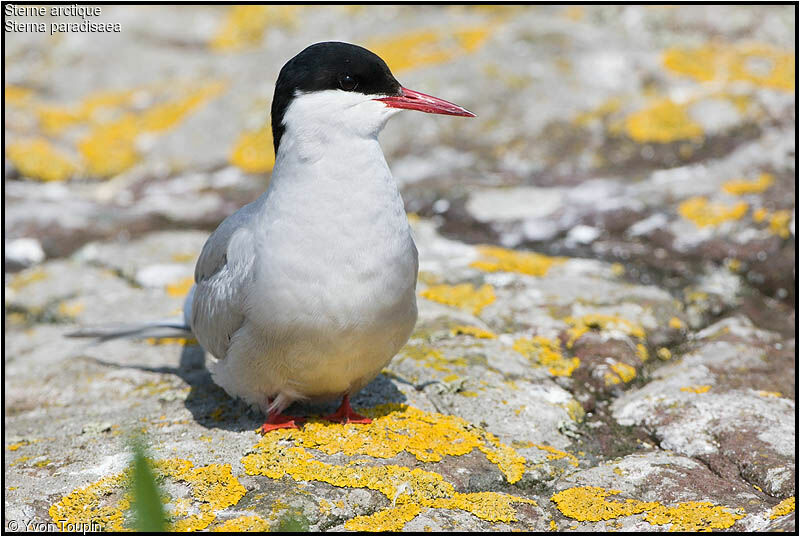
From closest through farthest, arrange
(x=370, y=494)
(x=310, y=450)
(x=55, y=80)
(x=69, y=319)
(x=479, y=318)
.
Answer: (x=370, y=494)
(x=310, y=450)
(x=479, y=318)
(x=69, y=319)
(x=55, y=80)

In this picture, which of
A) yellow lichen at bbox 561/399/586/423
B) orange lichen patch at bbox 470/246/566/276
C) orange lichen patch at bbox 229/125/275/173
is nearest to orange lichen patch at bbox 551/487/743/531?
yellow lichen at bbox 561/399/586/423

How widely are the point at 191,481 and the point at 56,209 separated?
4454 millimetres

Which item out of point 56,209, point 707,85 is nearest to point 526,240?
point 707,85

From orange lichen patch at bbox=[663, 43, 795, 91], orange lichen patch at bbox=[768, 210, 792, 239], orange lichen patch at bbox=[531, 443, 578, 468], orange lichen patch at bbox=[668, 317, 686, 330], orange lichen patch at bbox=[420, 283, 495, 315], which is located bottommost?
orange lichen patch at bbox=[531, 443, 578, 468]

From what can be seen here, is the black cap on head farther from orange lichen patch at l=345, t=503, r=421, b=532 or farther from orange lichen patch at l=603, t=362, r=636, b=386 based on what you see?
orange lichen patch at l=603, t=362, r=636, b=386

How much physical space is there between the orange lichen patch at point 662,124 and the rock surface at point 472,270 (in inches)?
1.0

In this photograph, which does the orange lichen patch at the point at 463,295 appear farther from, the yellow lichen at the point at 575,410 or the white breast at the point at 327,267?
the white breast at the point at 327,267

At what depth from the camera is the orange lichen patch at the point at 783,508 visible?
2.98 m

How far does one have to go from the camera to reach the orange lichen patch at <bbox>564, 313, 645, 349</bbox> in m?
4.73

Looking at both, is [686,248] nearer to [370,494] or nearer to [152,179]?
[370,494]

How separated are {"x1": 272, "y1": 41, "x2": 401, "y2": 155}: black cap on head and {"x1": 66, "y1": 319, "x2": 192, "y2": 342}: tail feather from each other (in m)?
1.75

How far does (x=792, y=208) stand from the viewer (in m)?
5.75

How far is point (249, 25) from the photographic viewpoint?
34.7 ft

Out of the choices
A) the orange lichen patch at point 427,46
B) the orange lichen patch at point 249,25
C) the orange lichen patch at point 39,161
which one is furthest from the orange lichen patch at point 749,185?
the orange lichen patch at point 249,25
